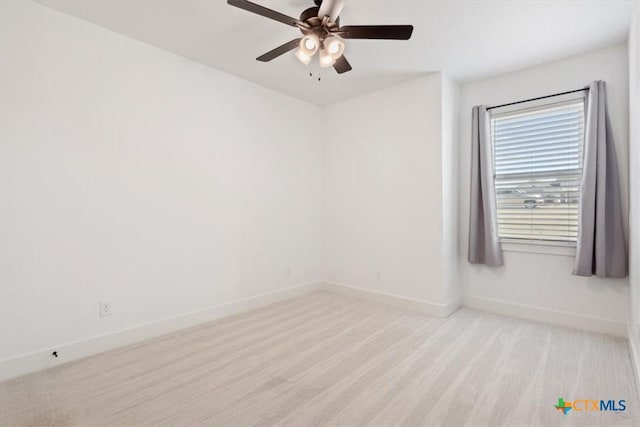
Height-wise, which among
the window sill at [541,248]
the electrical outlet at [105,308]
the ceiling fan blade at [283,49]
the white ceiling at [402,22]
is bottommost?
the electrical outlet at [105,308]

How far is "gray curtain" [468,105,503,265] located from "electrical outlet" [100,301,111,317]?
3727 mm

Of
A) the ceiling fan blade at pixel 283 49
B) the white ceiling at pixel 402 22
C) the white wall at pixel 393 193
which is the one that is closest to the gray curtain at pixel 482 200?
the white wall at pixel 393 193

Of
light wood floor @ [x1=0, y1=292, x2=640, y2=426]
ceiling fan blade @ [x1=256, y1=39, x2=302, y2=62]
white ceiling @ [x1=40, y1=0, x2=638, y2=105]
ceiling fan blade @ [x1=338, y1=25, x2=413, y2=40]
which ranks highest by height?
white ceiling @ [x1=40, y1=0, x2=638, y2=105]

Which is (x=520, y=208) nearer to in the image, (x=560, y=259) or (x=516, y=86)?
(x=560, y=259)

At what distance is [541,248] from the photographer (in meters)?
3.33

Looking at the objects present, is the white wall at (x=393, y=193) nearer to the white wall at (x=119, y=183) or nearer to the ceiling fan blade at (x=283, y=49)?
the white wall at (x=119, y=183)

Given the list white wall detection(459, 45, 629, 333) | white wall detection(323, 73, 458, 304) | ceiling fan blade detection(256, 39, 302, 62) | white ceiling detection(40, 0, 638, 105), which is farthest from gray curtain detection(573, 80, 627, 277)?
ceiling fan blade detection(256, 39, 302, 62)

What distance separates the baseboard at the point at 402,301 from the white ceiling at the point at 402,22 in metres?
2.63

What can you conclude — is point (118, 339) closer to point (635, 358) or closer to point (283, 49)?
point (283, 49)

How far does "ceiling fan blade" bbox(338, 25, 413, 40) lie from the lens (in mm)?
2064

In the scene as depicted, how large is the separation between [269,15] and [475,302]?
365cm

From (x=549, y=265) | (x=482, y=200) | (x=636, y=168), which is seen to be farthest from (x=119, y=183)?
(x=549, y=265)

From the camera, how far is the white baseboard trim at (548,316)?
294cm

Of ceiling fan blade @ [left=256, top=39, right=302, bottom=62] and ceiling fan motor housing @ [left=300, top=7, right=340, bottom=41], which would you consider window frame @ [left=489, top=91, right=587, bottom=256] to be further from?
ceiling fan blade @ [left=256, top=39, right=302, bottom=62]
